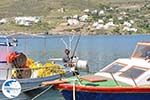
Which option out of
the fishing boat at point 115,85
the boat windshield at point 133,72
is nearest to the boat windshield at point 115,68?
the fishing boat at point 115,85

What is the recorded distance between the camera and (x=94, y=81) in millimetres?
22375

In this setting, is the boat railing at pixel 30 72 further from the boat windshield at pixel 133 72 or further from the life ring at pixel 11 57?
the boat windshield at pixel 133 72

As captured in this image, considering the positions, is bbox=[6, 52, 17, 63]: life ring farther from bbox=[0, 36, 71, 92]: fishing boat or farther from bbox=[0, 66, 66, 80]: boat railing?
bbox=[0, 66, 66, 80]: boat railing

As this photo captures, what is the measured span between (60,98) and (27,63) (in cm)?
347

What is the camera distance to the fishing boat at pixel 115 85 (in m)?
21.5

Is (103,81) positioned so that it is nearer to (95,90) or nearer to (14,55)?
(95,90)

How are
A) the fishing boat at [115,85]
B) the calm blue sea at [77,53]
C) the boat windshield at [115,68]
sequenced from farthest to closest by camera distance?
the calm blue sea at [77,53] → the boat windshield at [115,68] → the fishing boat at [115,85]

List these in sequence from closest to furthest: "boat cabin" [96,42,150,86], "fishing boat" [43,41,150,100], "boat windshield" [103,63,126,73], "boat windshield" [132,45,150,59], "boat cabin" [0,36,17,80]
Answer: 1. "fishing boat" [43,41,150,100]
2. "boat cabin" [96,42,150,86]
3. "boat windshield" [103,63,126,73]
4. "boat windshield" [132,45,150,59]
5. "boat cabin" [0,36,17,80]

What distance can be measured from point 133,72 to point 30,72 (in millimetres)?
11924

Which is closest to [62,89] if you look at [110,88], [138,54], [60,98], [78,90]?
[78,90]

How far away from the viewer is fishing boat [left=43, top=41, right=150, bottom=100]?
21516 mm

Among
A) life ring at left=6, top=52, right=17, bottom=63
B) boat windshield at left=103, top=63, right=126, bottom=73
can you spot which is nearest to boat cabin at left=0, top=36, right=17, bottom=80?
life ring at left=6, top=52, right=17, bottom=63

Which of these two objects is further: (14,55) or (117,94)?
(14,55)

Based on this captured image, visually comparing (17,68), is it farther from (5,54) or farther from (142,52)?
(142,52)
